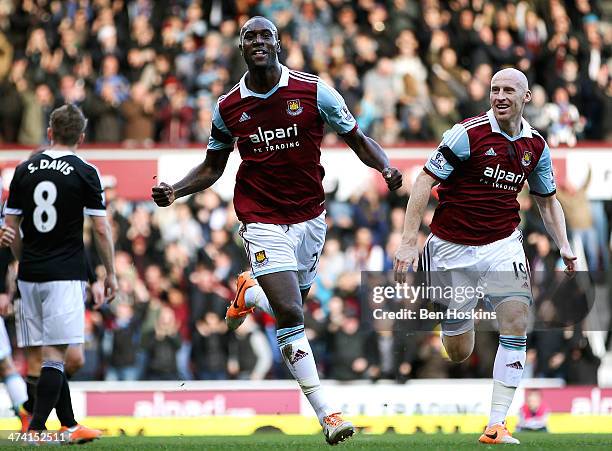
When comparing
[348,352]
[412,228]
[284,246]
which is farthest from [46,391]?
[348,352]

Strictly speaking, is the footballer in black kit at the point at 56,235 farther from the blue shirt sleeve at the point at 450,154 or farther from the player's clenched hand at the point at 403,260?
the blue shirt sleeve at the point at 450,154

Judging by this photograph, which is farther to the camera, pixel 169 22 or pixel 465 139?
pixel 169 22

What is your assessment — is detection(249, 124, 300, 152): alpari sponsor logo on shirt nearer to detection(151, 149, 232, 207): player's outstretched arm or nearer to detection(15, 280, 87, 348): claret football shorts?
detection(151, 149, 232, 207): player's outstretched arm

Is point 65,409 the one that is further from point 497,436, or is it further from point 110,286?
point 497,436

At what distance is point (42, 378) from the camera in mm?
9867

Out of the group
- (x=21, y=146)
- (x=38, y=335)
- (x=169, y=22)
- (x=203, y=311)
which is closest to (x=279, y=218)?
(x=38, y=335)

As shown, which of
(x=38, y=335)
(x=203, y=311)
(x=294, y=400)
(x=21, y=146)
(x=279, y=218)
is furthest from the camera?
Answer: (x=21, y=146)

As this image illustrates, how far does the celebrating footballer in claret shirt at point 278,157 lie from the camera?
9.21 meters

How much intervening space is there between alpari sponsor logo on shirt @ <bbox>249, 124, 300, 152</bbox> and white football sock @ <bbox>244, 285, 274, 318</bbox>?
1.44 m

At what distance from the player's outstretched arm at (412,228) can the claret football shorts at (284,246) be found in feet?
2.09

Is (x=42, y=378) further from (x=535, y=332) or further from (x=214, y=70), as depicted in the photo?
(x=214, y=70)

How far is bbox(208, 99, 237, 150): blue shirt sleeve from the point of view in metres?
9.67

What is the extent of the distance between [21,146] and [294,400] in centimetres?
673

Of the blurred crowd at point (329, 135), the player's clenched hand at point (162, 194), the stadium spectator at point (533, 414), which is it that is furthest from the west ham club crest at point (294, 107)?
the stadium spectator at point (533, 414)
